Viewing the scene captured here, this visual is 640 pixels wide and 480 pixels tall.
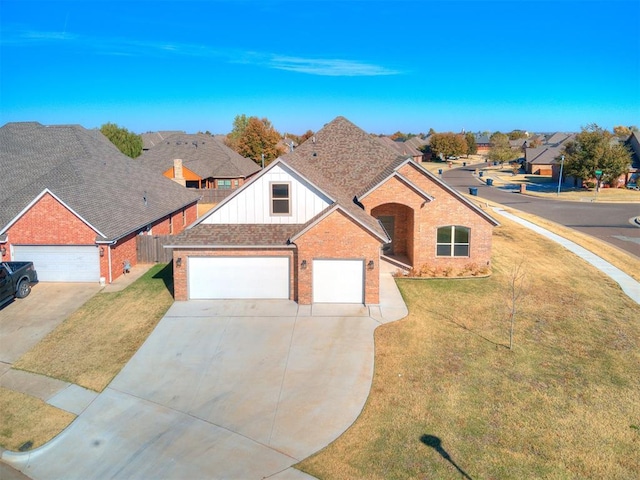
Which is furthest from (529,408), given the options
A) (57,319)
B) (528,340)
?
(57,319)

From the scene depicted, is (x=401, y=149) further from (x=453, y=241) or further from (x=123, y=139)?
(x=453, y=241)

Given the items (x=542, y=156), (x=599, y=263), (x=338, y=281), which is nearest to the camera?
(x=338, y=281)

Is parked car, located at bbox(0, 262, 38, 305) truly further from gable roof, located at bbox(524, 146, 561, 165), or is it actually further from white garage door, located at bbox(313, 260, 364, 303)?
gable roof, located at bbox(524, 146, 561, 165)

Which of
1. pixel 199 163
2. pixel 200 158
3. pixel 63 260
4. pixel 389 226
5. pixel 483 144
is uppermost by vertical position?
pixel 483 144

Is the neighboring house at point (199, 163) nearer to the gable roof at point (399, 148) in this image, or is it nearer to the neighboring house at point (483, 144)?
the gable roof at point (399, 148)

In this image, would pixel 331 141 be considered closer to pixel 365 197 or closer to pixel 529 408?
pixel 365 197

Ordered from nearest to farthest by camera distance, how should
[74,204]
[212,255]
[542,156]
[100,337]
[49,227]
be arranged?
[100,337] < [212,255] < [49,227] < [74,204] < [542,156]

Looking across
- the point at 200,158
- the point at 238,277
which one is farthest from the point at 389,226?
the point at 200,158
